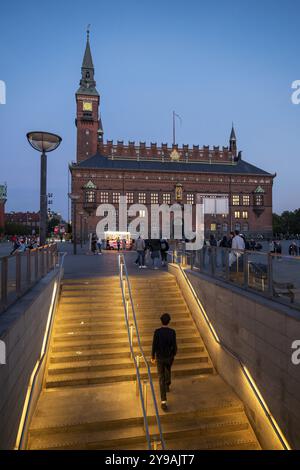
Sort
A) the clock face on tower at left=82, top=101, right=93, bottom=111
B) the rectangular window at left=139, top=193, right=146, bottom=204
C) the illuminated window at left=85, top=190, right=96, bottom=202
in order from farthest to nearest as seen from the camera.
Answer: the clock face on tower at left=82, top=101, right=93, bottom=111, the rectangular window at left=139, top=193, right=146, bottom=204, the illuminated window at left=85, top=190, right=96, bottom=202

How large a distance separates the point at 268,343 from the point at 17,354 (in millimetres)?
5108

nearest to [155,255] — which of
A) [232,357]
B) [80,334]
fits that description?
[80,334]

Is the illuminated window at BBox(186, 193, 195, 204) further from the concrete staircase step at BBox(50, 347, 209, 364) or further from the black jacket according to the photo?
the black jacket

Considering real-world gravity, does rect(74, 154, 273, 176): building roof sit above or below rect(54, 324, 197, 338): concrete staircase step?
above

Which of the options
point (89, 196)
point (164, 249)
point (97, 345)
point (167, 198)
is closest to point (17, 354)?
point (97, 345)

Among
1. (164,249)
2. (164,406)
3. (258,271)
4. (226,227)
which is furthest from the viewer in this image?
(226,227)

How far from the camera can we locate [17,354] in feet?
17.9

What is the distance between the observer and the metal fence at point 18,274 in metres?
5.50

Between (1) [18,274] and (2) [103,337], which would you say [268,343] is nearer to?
(2) [103,337]

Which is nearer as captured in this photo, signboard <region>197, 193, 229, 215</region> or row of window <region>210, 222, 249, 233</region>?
signboard <region>197, 193, 229, 215</region>

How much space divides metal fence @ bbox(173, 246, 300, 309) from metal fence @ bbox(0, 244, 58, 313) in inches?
217

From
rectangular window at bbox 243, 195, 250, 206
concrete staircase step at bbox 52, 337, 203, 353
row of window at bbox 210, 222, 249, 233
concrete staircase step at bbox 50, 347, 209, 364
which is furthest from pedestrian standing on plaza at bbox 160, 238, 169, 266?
rectangular window at bbox 243, 195, 250, 206

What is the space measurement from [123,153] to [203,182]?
20.4m

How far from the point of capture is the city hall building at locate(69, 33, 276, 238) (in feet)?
219
